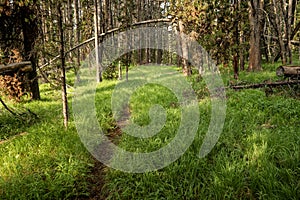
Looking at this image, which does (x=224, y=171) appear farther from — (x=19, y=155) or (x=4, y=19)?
(x=4, y=19)

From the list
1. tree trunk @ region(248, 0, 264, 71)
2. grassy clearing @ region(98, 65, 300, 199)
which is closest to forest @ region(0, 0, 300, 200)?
grassy clearing @ region(98, 65, 300, 199)

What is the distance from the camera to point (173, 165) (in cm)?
407

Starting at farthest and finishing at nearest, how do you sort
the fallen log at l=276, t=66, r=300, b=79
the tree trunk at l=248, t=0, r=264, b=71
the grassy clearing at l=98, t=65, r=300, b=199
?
the tree trunk at l=248, t=0, r=264, b=71, the fallen log at l=276, t=66, r=300, b=79, the grassy clearing at l=98, t=65, r=300, b=199

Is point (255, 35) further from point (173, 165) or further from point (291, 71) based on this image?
point (173, 165)

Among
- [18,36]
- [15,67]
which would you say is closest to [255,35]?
[18,36]

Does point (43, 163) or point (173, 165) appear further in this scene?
point (43, 163)

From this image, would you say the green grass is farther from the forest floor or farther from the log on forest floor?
the log on forest floor

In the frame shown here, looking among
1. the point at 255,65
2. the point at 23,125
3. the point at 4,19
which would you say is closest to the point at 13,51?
the point at 4,19

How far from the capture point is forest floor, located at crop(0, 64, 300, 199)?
131 inches

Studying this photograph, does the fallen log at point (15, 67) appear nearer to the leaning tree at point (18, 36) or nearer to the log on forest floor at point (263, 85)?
the leaning tree at point (18, 36)

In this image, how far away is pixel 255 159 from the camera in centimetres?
379

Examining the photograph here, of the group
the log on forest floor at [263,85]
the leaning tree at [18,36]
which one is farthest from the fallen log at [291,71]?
the leaning tree at [18,36]

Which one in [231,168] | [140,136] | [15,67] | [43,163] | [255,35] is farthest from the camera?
[255,35]

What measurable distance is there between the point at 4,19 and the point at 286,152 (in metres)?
9.51
